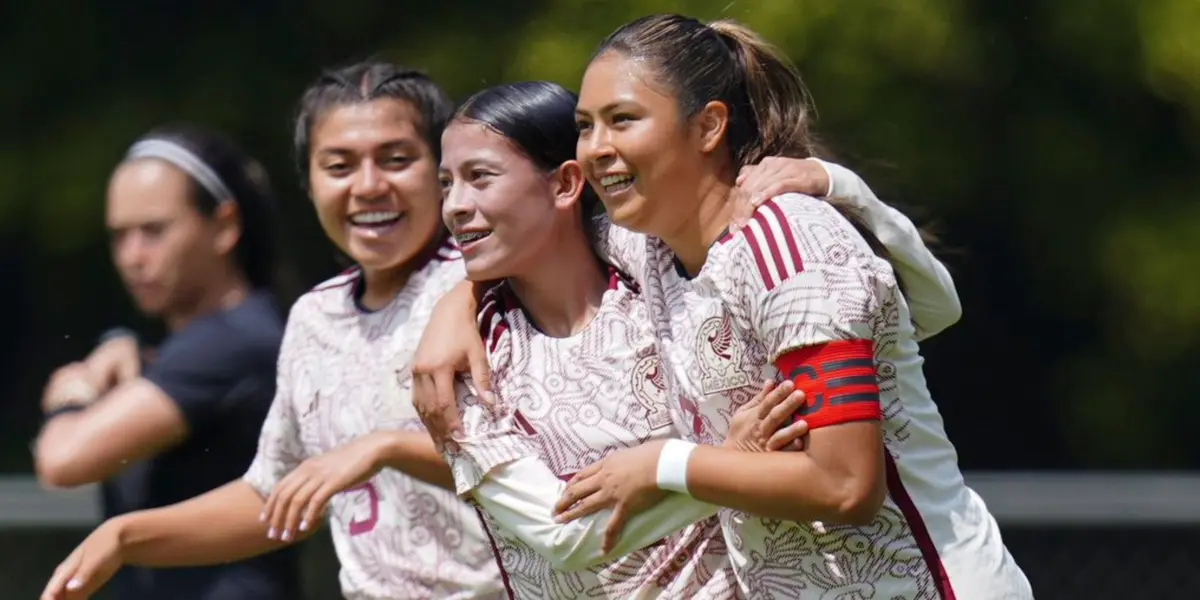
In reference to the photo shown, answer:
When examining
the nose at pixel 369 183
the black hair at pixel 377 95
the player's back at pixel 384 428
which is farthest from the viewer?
the black hair at pixel 377 95

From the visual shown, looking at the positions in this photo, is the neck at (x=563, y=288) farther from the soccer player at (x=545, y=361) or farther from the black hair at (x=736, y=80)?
the black hair at (x=736, y=80)

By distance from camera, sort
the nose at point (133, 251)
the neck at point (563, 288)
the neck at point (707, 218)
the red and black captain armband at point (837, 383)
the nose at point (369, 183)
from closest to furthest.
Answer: the red and black captain armband at point (837, 383) < the neck at point (707, 218) < the neck at point (563, 288) < the nose at point (369, 183) < the nose at point (133, 251)

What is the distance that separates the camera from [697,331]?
2.45 m

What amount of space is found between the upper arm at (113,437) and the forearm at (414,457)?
715 mm

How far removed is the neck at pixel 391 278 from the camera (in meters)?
3.17

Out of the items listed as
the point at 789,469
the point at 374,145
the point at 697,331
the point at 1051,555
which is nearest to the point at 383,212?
the point at 374,145

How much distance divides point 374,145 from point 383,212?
0.12m

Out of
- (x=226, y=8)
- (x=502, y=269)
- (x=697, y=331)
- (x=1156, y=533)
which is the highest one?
(x=226, y=8)

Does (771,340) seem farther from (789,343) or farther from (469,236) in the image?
(469,236)

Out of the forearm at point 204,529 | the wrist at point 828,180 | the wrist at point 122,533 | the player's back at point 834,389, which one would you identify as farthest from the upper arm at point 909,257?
the wrist at point 122,533

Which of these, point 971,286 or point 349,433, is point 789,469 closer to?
point 349,433

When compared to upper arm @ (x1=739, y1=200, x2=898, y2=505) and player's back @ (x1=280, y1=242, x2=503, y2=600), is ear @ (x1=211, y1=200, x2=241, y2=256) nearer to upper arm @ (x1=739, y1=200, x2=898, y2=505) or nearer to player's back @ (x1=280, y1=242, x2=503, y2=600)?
player's back @ (x1=280, y1=242, x2=503, y2=600)

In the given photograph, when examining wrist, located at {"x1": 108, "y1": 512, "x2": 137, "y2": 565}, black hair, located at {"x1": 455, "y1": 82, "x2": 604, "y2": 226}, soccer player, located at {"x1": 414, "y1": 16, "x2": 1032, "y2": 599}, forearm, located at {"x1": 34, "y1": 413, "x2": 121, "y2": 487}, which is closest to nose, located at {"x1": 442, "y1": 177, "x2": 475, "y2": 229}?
black hair, located at {"x1": 455, "y1": 82, "x2": 604, "y2": 226}

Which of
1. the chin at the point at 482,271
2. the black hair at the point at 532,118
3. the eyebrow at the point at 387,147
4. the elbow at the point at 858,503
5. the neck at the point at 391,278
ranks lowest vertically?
the elbow at the point at 858,503
